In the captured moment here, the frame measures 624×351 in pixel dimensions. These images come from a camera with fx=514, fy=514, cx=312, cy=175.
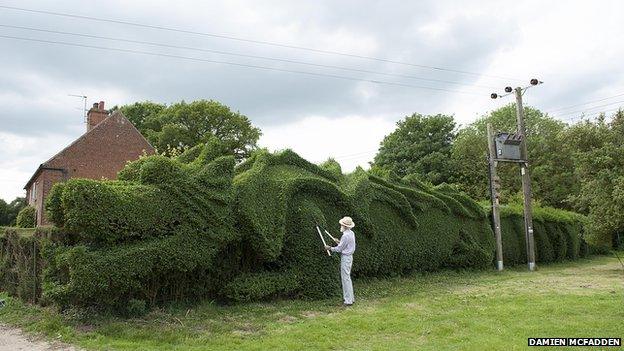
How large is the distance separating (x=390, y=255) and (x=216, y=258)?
18.1 ft

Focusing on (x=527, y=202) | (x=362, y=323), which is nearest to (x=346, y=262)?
(x=362, y=323)

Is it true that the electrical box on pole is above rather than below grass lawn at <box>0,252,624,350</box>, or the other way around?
above

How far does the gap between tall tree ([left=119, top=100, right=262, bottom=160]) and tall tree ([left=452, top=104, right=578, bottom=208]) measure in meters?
15.2

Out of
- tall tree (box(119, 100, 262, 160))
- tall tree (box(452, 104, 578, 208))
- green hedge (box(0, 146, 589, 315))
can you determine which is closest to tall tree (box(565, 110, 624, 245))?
green hedge (box(0, 146, 589, 315))

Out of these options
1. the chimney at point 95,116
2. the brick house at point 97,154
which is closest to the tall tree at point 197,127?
the brick house at point 97,154

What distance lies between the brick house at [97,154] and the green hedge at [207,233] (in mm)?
20653

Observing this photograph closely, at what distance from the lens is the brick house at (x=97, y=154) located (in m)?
30.8

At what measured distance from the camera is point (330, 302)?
34.1 feet

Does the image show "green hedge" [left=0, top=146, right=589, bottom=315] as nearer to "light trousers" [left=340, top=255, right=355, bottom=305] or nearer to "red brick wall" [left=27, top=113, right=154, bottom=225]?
"light trousers" [left=340, top=255, right=355, bottom=305]

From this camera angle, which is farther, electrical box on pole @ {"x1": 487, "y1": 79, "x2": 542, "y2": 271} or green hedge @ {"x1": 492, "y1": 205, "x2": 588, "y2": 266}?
green hedge @ {"x1": 492, "y1": 205, "x2": 588, "y2": 266}

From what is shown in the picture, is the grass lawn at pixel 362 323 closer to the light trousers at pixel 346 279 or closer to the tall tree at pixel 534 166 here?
the light trousers at pixel 346 279

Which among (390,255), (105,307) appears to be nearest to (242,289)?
(105,307)

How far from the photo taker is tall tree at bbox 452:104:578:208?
3347 cm

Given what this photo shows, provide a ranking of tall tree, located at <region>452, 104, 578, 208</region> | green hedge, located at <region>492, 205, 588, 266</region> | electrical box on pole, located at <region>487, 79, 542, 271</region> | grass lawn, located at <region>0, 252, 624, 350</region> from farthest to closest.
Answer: tall tree, located at <region>452, 104, 578, 208</region> → green hedge, located at <region>492, 205, 588, 266</region> → electrical box on pole, located at <region>487, 79, 542, 271</region> → grass lawn, located at <region>0, 252, 624, 350</region>
